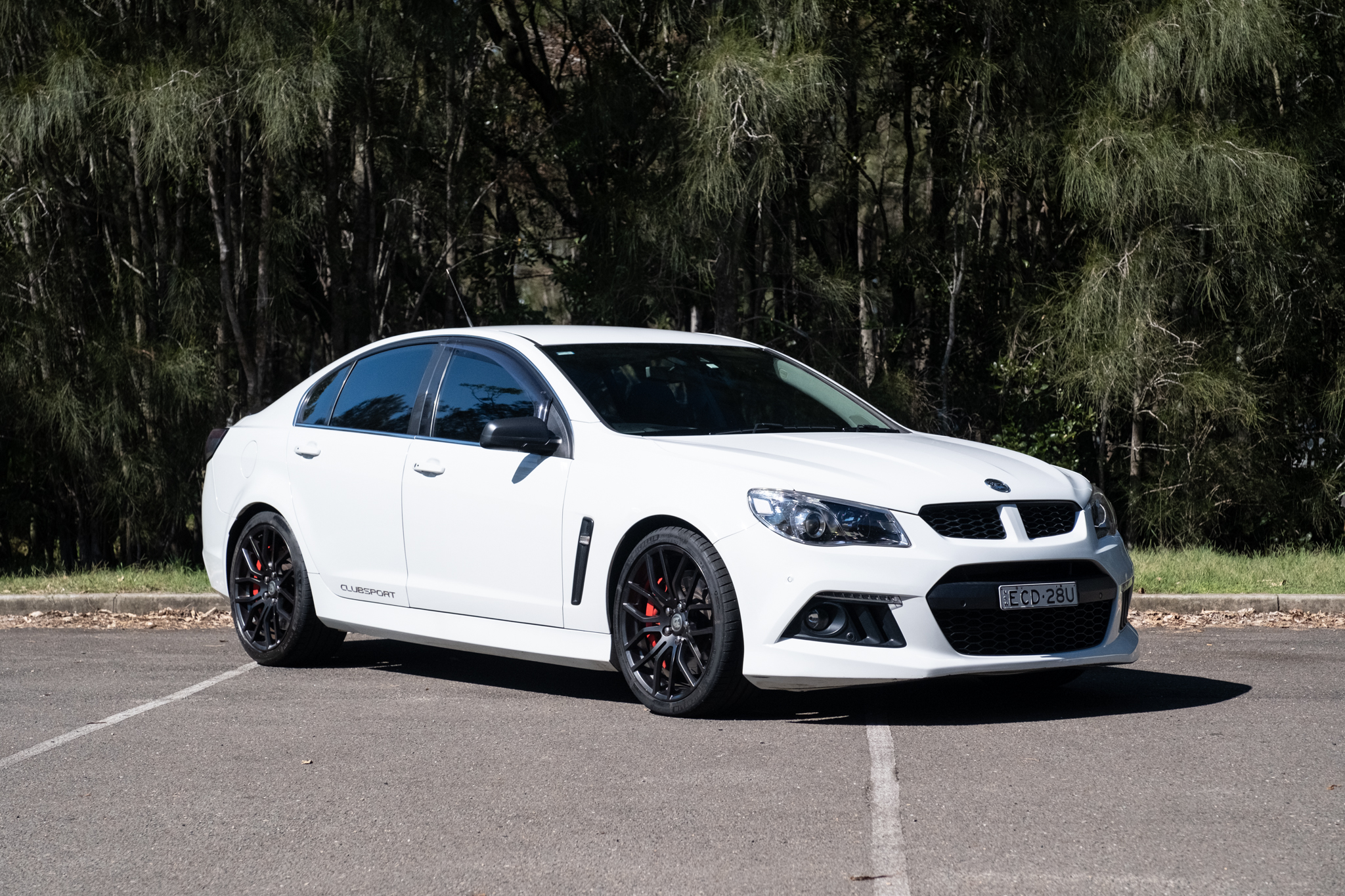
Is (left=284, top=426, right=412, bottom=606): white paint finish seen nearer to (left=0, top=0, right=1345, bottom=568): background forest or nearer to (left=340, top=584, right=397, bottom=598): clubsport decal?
(left=340, top=584, right=397, bottom=598): clubsport decal

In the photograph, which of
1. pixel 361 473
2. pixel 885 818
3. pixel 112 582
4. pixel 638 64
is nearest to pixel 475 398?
pixel 361 473

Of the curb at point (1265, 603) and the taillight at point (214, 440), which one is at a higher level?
the taillight at point (214, 440)

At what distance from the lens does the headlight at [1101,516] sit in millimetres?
6883

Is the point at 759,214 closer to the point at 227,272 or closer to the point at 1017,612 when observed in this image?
the point at 227,272

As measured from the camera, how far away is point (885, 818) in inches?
196

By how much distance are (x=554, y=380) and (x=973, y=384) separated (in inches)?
329

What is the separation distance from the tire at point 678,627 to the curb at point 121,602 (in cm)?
495

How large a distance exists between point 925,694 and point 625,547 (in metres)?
1.61

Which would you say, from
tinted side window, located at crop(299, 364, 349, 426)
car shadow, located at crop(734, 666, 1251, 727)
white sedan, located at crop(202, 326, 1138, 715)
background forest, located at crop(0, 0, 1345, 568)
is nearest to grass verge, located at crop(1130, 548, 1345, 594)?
background forest, located at crop(0, 0, 1345, 568)

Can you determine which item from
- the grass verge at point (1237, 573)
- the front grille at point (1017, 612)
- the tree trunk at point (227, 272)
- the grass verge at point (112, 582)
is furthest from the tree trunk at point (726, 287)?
the front grille at point (1017, 612)

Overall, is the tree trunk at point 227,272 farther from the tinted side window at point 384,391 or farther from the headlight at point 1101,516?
the headlight at point 1101,516

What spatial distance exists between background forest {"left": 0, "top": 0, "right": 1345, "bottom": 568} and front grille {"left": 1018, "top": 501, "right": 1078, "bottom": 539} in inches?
258

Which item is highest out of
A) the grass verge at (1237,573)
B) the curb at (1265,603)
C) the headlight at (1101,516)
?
the headlight at (1101,516)

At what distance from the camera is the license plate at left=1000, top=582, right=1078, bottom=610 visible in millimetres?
6316
